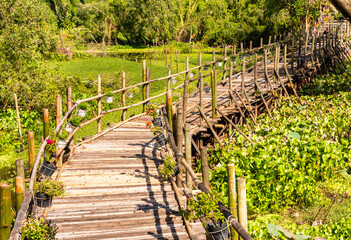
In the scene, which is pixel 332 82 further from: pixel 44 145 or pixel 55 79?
pixel 44 145

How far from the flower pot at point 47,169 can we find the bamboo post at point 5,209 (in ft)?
6.63

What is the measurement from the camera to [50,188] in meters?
5.69

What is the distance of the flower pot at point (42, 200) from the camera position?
5.60m

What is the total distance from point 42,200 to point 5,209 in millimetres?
1288

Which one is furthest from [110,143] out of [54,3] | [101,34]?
[54,3]

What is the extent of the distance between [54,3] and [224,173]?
5749 cm

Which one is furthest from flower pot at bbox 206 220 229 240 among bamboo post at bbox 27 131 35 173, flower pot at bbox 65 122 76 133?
flower pot at bbox 65 122 76 133

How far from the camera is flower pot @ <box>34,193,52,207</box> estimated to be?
5.60 m

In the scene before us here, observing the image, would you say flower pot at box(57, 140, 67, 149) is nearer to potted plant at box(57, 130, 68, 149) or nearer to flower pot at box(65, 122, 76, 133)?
potted plant at box(57, 130, 68, 149)

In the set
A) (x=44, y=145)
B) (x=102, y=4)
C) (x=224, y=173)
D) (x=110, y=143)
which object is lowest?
(x=224, y=173)

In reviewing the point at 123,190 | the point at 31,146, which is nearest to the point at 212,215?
the point at 123,190

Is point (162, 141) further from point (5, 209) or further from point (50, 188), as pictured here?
point (5, 209)

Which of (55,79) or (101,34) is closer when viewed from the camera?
(55,79)

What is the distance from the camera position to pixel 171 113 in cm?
859
